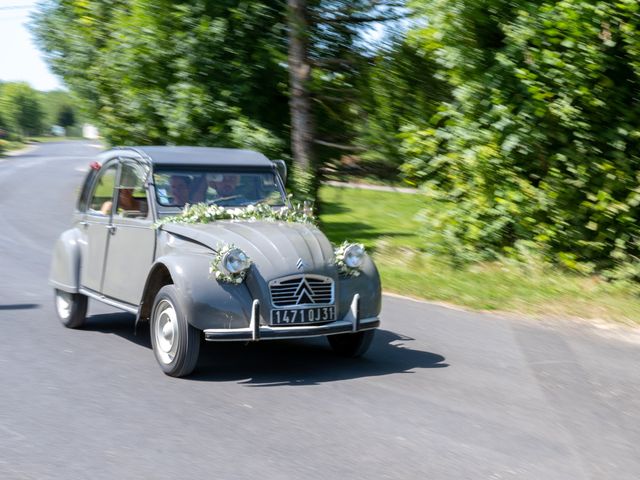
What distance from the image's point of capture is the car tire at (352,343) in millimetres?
8055

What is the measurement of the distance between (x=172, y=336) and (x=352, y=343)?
5.48ft

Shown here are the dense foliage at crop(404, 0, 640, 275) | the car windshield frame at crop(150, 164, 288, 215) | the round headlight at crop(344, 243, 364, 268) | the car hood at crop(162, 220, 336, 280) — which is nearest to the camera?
the car hood at crop(162, 220, 336, 280)

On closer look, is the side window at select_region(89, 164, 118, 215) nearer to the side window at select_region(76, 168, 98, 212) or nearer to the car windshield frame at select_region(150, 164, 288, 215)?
the side window at select_region(76, 168, 98, 212)

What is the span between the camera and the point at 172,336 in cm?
738

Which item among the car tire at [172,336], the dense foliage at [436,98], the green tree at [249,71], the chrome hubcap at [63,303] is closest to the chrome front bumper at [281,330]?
the car tire at [172,336]

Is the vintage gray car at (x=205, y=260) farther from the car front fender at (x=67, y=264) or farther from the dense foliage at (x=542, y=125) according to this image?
the dense foliage at (x=542, y=125)

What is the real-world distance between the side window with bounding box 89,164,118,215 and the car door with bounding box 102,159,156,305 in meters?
0.18

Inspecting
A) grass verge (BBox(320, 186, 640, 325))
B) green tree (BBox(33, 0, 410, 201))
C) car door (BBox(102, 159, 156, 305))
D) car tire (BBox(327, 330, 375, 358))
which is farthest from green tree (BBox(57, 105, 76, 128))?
car tire (BBox(327, 330, 375, 358))

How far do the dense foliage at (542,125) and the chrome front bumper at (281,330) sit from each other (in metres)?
5.62

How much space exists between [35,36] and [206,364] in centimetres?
2298

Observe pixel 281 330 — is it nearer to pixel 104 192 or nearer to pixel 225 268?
pixel 225 268

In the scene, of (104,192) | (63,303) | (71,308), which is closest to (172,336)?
(104,192)

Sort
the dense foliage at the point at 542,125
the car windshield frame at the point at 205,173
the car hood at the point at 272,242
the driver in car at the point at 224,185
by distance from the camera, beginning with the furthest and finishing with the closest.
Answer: the dense foliage at the point at 542,125 → the driver in car at the point at 224,185 → the car windshield frame at the point at 205,173 → the car hood at the point at 272,242

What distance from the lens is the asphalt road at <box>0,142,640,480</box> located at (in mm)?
5309
